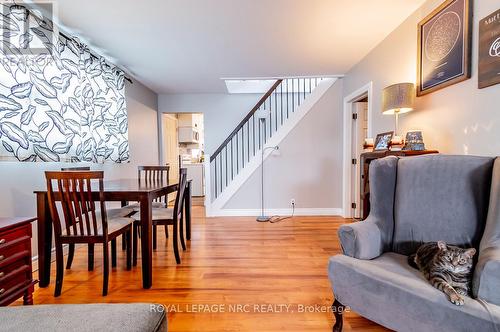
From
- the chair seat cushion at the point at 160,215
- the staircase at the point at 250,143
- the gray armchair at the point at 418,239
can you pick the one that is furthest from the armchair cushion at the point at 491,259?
the staircase at the point at 250,143

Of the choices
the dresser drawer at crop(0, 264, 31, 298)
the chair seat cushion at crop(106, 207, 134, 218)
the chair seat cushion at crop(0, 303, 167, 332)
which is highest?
the chair seat cushion at crop(0, 303, 167, 332)

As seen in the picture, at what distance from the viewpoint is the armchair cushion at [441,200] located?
1.30 meters

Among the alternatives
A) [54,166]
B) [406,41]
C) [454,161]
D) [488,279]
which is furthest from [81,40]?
[488,279]

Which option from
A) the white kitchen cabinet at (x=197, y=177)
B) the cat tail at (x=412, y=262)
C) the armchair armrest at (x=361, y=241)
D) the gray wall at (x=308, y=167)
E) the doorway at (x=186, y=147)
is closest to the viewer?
the cat tail at (x=412, y=262)

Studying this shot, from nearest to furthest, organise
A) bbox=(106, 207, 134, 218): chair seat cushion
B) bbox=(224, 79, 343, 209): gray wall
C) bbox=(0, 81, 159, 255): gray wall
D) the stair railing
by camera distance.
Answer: bbox=(0, 81, 159, 255): gray wall → bbox=(106, 207, 134, 218): chair seat cushion → bbox=(224, 79, 343, 209): gray wall → the stair railing

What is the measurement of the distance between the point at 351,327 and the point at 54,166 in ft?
10.2

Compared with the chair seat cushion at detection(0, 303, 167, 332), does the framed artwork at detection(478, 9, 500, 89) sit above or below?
above

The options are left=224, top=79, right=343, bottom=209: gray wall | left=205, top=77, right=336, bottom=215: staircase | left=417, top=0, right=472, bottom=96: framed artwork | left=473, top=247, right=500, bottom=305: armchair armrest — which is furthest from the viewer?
left=205, top=77, right=336, bottom=215: staircase

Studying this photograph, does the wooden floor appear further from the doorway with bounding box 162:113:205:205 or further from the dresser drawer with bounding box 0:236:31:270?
the doorway with bounding box 162:113:205:205

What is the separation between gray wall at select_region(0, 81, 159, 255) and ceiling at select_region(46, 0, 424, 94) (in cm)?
69

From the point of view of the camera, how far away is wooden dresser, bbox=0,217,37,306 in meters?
1.36

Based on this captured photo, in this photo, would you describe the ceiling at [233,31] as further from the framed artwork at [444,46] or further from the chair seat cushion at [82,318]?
the chair seat cushion at [82,318]

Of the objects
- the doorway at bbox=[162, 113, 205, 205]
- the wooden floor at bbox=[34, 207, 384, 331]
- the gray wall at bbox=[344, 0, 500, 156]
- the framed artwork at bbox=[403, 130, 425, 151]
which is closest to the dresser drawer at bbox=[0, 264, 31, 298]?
the wooden floor at bbox=[34, 207, 384, 331]

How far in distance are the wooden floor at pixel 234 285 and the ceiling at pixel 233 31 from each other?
2.46 m
